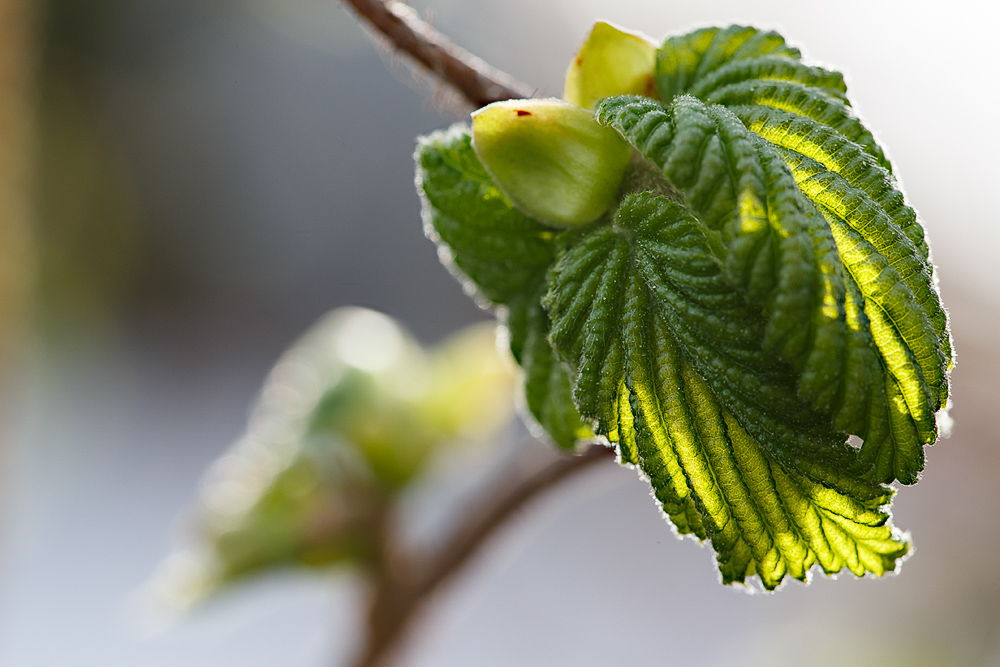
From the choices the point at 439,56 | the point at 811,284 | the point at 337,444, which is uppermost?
the point at 337,444

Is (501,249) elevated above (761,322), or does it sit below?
above

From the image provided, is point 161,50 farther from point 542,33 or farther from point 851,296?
point 851,296

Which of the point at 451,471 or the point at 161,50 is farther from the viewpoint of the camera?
the point at 161,50

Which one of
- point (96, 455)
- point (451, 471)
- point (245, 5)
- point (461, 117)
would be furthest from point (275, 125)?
point (461, 117)

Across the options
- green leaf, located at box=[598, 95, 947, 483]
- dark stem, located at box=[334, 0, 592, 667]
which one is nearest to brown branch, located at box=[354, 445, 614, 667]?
dark stem, located at box=[334, 0, 592, 667]

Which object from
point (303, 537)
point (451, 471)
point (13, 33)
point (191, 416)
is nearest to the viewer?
point (303, 537)

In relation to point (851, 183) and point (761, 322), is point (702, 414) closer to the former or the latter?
point (761, 322)

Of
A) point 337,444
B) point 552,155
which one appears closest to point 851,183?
point 552,155
